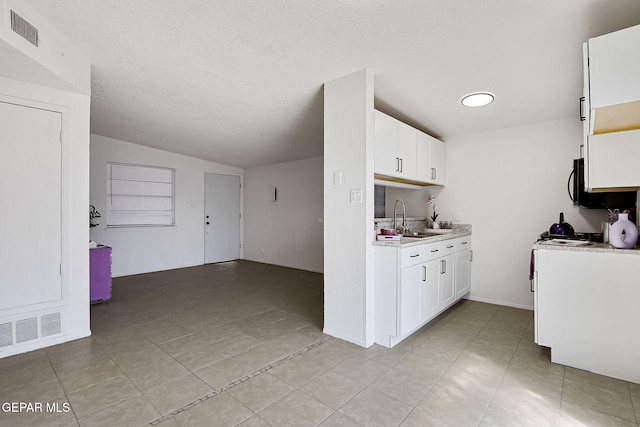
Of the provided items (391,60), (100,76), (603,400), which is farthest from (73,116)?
(603,400)

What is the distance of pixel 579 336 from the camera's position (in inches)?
91.0

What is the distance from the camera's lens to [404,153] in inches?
134

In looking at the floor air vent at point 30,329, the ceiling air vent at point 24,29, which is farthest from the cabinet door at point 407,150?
the floor air vent at point 30,329

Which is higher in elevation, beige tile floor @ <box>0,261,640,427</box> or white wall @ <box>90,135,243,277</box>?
white wall @ <box>90,135,243,277</box>

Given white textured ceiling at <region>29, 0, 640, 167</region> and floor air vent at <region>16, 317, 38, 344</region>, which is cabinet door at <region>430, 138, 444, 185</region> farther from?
floor air vent at <region>16, 317, 38, 344</region>

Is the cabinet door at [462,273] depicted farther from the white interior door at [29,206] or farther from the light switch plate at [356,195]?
the white interior door at [29,206]

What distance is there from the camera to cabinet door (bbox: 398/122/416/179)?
3.33 metres

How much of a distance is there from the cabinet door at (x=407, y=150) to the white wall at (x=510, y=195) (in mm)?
1092

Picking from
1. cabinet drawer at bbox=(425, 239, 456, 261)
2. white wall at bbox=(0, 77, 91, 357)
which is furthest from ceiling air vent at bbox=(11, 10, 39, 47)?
cabinet drawer at bbox=(425, 239, 456, 261)

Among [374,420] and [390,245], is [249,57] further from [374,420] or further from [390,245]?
[374,420]

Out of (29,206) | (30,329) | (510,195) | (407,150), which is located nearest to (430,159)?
(407,150)

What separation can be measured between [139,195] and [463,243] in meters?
5.81

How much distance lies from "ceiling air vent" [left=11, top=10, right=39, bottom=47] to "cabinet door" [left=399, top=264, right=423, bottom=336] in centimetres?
341

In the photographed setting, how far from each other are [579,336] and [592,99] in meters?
1.74
